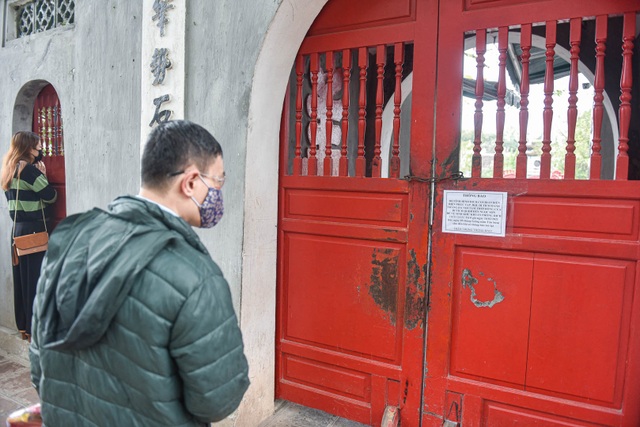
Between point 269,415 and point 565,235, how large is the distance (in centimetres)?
209

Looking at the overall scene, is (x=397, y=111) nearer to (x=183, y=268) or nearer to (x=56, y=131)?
(x=183, y=268)

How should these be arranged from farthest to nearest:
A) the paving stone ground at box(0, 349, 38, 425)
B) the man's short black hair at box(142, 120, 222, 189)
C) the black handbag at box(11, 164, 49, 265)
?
the black handbag at box(11, 164, 49, 265) → the paving stone ground at box(0, 349, 38, 425) → the man's short black hair at box(142, 120, 222, 189)

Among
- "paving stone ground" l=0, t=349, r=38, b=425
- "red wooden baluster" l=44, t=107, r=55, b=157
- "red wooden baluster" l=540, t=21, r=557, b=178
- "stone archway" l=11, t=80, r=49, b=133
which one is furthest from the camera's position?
"red wooden baluster" l=44, t=107, r=55, b=157

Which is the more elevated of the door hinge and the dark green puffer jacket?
the door hinge

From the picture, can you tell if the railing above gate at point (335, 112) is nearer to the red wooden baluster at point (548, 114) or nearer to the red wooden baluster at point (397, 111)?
the red wooden baluster at point (397, 111)

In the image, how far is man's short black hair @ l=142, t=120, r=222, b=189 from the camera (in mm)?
1228

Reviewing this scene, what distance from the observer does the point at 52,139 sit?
161 inches

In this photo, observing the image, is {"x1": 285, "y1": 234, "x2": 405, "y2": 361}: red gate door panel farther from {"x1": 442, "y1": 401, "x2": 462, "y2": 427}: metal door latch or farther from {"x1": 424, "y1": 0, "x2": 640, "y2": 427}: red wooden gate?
{"x1": 442, "y1": 401, "x2": 462, "y2": 427}: metal door latch

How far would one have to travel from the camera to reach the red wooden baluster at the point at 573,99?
205 centimetres

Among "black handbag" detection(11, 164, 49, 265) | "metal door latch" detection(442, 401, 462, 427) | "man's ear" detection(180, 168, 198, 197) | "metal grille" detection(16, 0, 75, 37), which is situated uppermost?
"metal grille" detection(16, 0, 75, 37)

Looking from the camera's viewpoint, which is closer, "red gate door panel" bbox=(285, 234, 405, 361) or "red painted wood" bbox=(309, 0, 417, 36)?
"red painted wood" bbox=(309, 0, 417, 36)

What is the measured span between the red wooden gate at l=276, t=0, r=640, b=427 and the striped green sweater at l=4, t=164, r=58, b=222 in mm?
2291

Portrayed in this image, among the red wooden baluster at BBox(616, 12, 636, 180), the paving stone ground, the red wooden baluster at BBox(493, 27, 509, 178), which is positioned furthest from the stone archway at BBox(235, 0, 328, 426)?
the paving stone ground

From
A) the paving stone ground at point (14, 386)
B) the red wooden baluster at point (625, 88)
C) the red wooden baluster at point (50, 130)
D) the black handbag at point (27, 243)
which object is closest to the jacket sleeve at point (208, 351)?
the red wooden baluster at point (625, 88)
